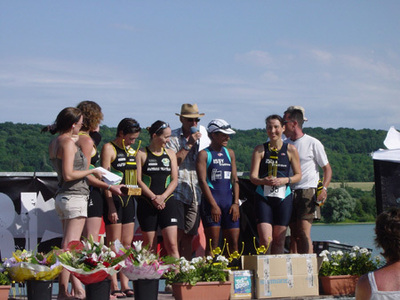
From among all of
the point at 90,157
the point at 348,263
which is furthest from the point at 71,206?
the point at 348,263

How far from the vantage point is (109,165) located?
681 cm

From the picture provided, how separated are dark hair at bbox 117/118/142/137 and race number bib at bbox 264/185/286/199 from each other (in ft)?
5.22

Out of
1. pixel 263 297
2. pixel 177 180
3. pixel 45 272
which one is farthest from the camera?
pixel 177 180

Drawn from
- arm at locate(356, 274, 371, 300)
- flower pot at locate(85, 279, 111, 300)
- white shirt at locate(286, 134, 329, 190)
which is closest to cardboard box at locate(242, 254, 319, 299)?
white shirt at locate(286, 134, 329, 190)

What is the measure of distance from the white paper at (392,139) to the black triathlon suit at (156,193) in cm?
296

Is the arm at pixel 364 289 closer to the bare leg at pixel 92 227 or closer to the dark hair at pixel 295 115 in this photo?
the bare leg at pixel 92 227

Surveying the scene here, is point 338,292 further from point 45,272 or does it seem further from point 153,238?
point 45,272

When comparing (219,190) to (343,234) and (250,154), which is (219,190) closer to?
(250,154)

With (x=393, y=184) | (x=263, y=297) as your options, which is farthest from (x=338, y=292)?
(x=393, y=184)

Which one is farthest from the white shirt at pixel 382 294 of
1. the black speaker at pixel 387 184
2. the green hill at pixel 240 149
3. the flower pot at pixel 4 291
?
the green hill at pixel 240 149

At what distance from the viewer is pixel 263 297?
6652 mm

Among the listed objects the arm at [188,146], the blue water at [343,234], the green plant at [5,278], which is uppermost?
the arm at [188,146]

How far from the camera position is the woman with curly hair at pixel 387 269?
315 centimetres

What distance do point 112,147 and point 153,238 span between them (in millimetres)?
1045
